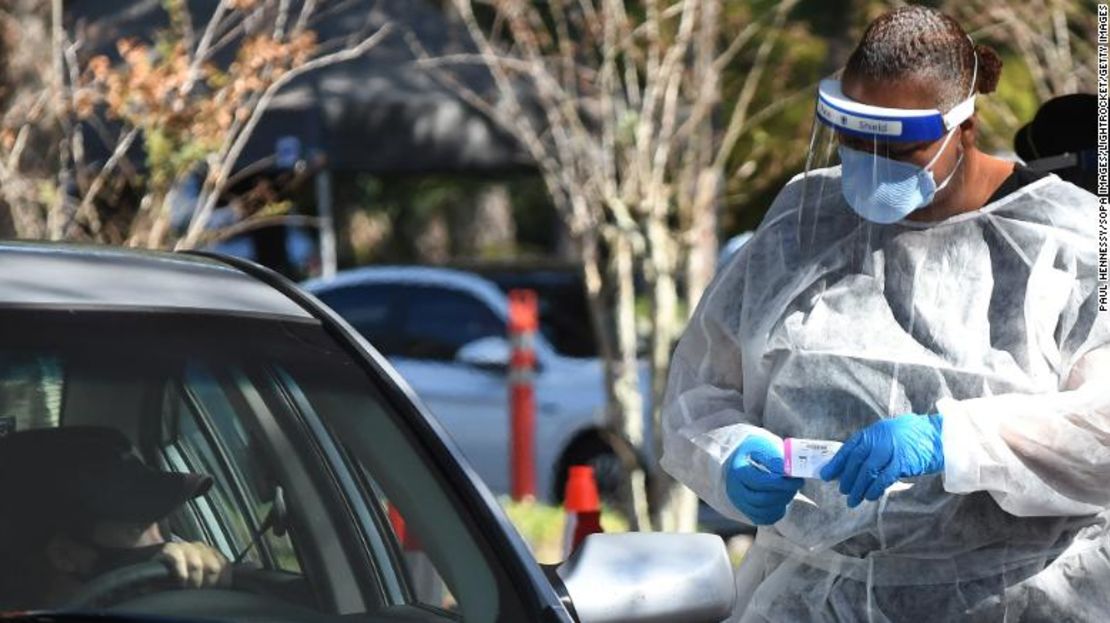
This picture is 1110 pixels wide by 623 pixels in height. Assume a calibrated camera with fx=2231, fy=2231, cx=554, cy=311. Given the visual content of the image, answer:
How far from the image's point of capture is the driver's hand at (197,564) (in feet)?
9.81

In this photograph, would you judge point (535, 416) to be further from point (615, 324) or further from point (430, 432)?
point (430, 432)

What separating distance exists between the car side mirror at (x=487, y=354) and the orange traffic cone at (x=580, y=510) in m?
5.74

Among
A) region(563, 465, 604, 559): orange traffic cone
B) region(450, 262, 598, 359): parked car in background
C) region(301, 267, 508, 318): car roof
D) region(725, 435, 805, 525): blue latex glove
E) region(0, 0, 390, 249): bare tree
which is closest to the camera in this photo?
region(725, 435, 805, 525): blue latex glove

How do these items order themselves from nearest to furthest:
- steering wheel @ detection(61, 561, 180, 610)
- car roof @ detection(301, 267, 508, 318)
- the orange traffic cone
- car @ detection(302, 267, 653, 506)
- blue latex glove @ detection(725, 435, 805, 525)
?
steering wheel @ detection(61, 561, 180, 610)
blue latex glove @ detection(725, 435, 805, 525)
the orange traffic cone
car @ detection(302, 267, 653, 506)
car roof @ detection(301, 267, 508, 318)

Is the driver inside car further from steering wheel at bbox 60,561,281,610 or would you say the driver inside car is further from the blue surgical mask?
the blue surgical mask

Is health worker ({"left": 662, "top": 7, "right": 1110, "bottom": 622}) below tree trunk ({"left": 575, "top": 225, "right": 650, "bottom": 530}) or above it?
above

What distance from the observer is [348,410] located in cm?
329

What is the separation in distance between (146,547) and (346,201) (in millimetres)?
27424

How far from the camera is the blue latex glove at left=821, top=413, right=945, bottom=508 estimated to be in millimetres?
3229

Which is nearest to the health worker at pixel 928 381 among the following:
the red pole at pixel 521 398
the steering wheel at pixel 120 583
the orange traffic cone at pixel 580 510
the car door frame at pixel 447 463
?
the car door frame at pixel 447 463

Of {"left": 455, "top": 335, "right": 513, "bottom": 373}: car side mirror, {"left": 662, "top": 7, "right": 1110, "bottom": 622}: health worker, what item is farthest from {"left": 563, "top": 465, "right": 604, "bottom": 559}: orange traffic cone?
{"left": 455, "top": 335, "right": 513, "bottom": 373}: car side mirror

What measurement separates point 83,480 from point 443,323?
9154 millimetres

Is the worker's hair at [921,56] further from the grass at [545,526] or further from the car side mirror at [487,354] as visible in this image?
the car side mirror at [487,354]

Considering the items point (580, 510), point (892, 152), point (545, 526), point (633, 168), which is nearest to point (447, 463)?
point (892, 152)
